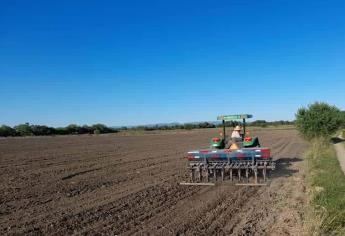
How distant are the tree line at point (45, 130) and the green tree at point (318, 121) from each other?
57.6 meters

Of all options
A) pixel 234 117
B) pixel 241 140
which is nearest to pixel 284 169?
pixel 241 140

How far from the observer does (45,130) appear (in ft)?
263

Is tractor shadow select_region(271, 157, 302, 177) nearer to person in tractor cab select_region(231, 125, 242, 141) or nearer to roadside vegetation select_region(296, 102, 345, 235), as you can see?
roadside vegetation select_region(296, 102, 345, 235)

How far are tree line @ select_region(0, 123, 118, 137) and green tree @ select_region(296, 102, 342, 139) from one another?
57.6 m

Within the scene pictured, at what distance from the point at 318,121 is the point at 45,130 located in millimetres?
63226

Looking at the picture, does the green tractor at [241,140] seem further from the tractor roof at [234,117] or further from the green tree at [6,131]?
the green tree at [6,131]

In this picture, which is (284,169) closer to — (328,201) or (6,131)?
(328,201)

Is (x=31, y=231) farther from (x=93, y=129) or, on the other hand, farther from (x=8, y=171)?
(x=93, y=129)

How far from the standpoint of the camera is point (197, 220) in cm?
822

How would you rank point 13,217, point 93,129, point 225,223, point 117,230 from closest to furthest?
point 117,230
point 225,223
point 13,217
point 93,129

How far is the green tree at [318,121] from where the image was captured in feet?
96.4

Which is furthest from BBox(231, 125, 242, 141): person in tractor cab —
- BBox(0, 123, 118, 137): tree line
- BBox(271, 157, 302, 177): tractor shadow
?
BBox(0, 123, 118, 137): tree line

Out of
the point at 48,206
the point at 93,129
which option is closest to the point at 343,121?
the point at 48,206

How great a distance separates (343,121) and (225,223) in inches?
1075
